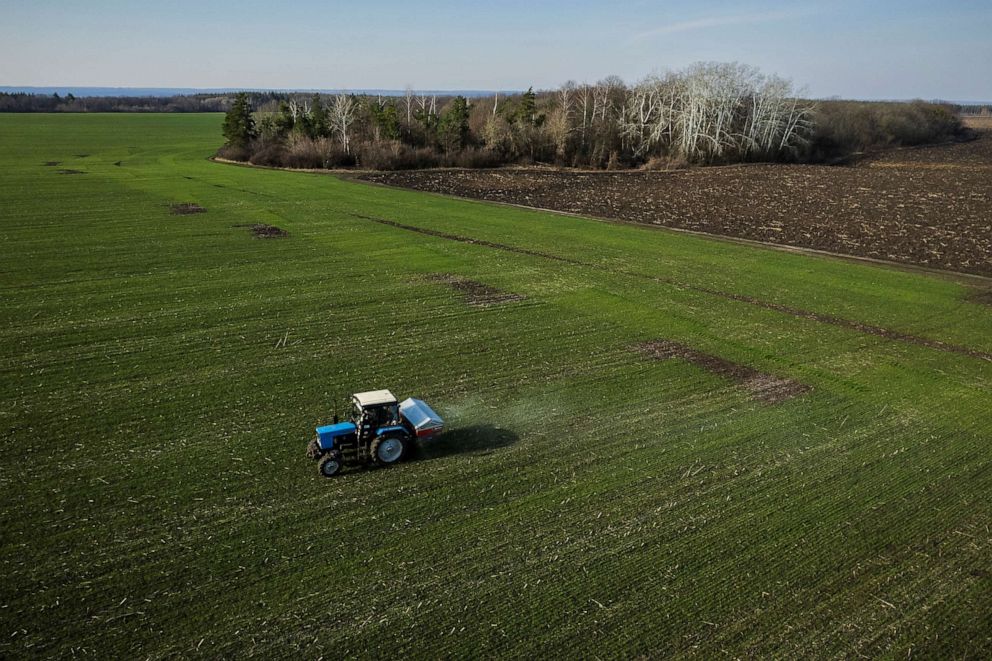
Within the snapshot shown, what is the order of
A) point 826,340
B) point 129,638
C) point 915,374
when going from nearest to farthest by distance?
1. point 129,638
2. point 915,374
3. point 826,340

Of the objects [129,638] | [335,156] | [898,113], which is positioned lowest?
[129,638]

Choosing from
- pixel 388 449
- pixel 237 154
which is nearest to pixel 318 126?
pixel 237 154

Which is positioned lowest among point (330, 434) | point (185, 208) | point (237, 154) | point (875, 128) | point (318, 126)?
point (330, 434)

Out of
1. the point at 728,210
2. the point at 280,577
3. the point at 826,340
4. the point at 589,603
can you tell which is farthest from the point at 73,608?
the point at 728,210

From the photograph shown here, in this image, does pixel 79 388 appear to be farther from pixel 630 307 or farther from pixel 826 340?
pixel 826 340

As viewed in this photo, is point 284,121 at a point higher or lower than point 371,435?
higher

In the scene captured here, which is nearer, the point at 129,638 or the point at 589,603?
the point at 129,638

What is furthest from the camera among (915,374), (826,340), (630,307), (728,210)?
(728,210)

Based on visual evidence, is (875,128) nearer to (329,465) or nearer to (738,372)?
(738,372)

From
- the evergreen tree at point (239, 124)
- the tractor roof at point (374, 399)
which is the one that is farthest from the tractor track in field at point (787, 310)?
the evergreen tree at point (239, 124)
